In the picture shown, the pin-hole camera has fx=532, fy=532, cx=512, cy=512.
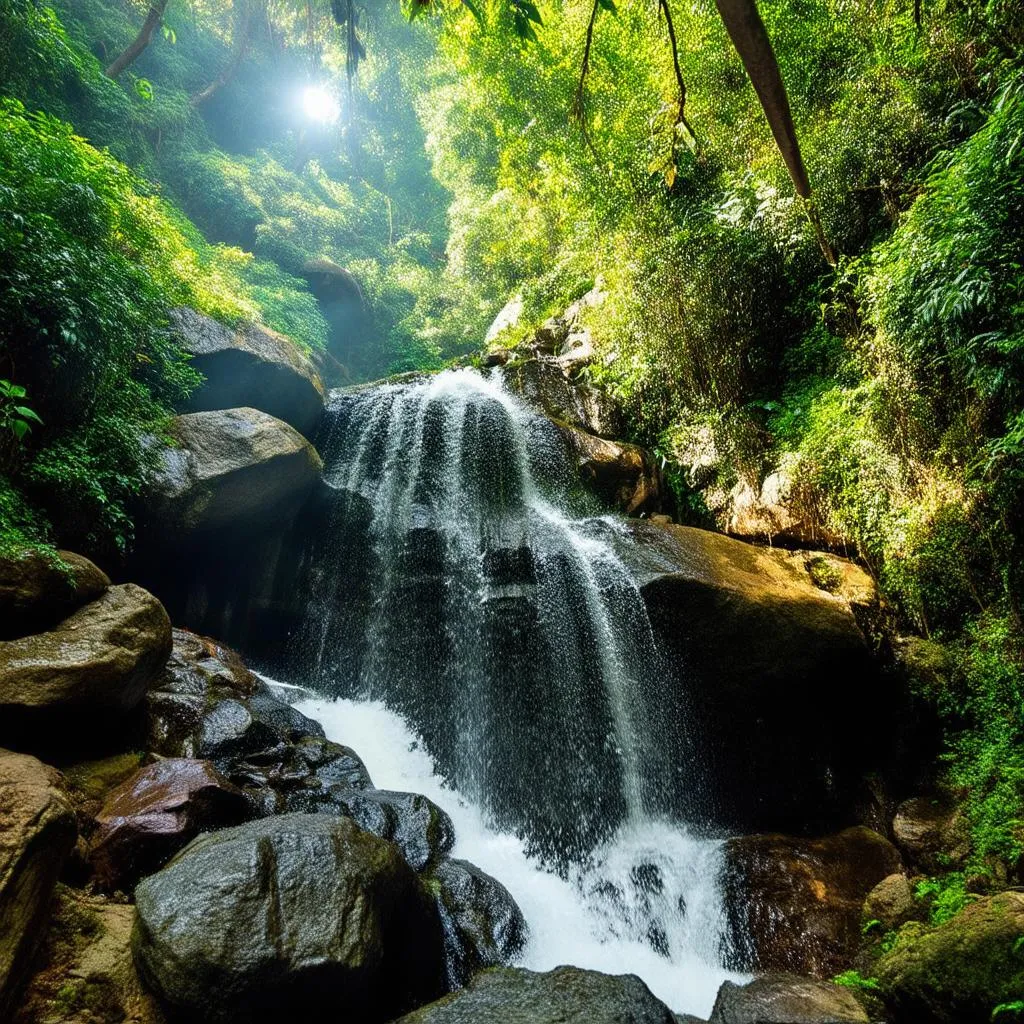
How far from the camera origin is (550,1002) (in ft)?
10.2

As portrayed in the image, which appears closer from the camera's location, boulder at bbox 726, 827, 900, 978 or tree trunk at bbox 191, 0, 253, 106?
boulder at bbox 726, 827, 900, 978

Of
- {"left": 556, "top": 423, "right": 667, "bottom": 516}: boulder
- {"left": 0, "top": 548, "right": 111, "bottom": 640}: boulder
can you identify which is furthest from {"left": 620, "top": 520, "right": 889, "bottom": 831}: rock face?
{"left": 0, "top": 548, "right": 111, "bottom": 640}: boulder

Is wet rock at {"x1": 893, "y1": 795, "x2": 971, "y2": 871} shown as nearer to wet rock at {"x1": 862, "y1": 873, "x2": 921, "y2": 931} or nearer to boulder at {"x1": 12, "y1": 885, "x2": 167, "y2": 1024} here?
wet rock at {"x1": 862, "y1": 873, "x2": 921, "y2": 931}

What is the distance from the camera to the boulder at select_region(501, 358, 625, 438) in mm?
10984

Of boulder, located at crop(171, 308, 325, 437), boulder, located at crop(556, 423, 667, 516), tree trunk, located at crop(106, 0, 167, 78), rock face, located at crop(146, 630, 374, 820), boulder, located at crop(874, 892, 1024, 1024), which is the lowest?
boulder, located at crop(874, 892, 1024, 1024)

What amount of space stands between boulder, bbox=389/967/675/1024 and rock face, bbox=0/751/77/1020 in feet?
6.61

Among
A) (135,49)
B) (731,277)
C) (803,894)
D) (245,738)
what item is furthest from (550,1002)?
(135,49)

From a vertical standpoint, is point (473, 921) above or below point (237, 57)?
below

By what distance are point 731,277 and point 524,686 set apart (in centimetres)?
700

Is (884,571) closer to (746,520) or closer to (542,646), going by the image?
(746,520)

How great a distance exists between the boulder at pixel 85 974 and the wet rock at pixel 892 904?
18.0ft

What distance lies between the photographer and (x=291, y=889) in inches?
125

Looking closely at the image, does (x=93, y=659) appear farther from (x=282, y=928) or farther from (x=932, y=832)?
(x=932, y=832)

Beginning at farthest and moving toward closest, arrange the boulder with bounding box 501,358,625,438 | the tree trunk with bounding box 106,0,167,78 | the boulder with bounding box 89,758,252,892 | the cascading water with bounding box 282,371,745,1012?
the tree trunk with bounding box 106,0,167,78
the boulder with bounding box 501,358,625,438
the cascading water with bounding box 282,371,745,1012
the boulder with bounding box 89,758,252,892
